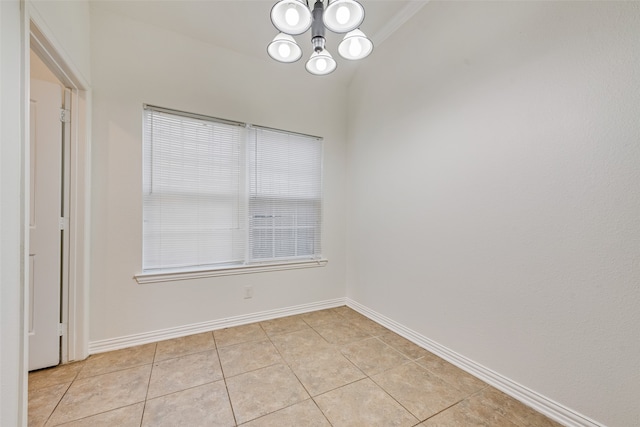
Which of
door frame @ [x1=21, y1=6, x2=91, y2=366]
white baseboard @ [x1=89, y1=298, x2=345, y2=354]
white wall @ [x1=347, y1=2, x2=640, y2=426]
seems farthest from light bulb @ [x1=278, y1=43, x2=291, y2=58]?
white baseboard @ [x1=89, y1=298, x2=345, y2=354]

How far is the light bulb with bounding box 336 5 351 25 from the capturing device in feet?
4.51

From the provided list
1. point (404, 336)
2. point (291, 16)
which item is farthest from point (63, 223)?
point (404, 336)

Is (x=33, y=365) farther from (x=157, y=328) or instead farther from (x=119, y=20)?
(x=119, y=20)

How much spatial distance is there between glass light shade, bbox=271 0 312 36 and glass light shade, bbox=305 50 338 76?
0.86ft

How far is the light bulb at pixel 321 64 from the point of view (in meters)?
1.76

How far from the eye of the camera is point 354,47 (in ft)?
5.54

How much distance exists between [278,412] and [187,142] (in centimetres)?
231

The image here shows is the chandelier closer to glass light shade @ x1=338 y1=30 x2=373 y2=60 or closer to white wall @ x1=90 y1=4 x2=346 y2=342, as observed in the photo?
glass light shade @ x1=338 y1=30 x2=373 y2=60

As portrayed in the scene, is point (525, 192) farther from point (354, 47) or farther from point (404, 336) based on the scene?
point (404, 336)

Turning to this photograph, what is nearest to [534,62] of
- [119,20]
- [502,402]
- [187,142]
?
[502,402]

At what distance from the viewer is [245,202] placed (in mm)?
2656

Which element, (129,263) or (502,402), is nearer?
(502,402)

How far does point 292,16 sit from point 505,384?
8.66ft

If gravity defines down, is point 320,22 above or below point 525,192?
above
